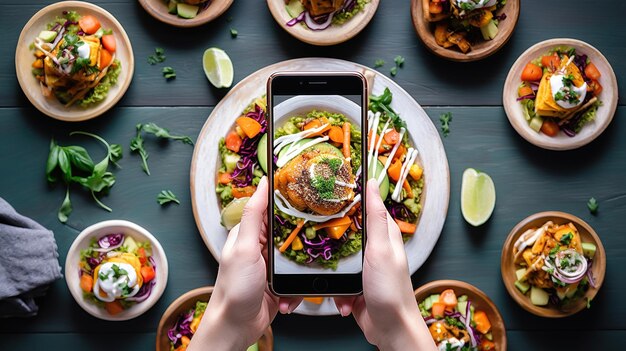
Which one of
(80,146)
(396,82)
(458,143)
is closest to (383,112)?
(396,82)

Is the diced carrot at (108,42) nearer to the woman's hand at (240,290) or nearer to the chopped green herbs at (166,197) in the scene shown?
the chopped green herbs at (166,197)

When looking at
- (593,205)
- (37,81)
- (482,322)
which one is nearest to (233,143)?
(37,81)

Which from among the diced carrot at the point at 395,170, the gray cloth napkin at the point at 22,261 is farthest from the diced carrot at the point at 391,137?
the gray cloth napkin at the point at 22,261

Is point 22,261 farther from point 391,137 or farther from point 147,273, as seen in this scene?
point 391,137

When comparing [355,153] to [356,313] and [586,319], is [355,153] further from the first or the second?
[586,319]

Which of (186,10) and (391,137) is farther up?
(186,10)

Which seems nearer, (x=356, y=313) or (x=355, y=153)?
(x=356, y=313)

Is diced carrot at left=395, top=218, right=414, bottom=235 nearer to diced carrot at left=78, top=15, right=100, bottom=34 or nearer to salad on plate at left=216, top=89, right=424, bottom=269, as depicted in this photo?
salad on plate at left=216, top=89, right=424, bottom=269
